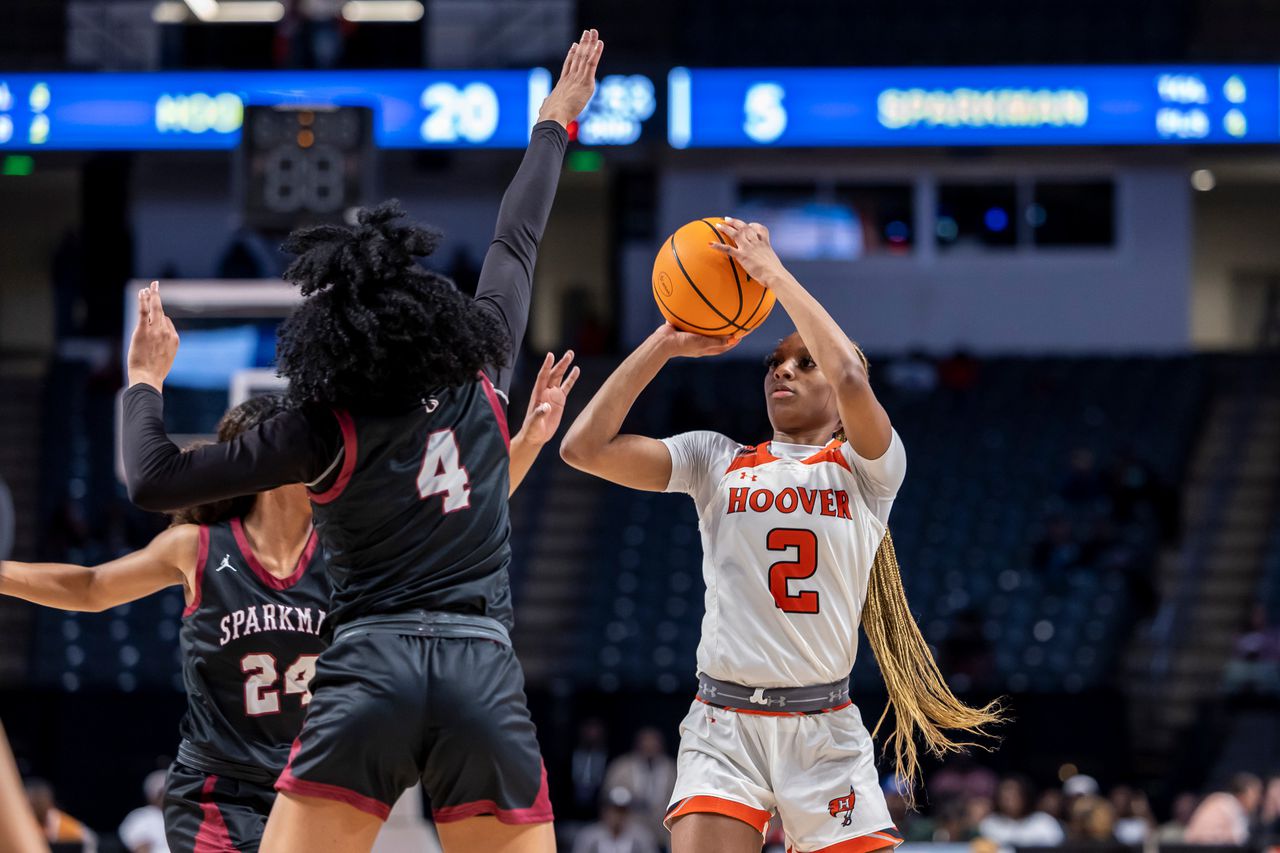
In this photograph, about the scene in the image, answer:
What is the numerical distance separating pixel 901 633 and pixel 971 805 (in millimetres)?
6958

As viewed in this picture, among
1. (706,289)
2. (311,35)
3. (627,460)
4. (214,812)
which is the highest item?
(311,35)

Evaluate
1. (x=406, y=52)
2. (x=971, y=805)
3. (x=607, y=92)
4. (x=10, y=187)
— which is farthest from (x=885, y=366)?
(x=10, y=187)

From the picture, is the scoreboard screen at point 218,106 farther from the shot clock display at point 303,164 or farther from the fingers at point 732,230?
the fingers at point 732,230

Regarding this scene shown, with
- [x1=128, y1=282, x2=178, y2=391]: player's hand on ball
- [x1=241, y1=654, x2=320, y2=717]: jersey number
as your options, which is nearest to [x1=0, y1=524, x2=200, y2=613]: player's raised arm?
[x1=241, y1=654, x2=320, y2=717]: jersey number

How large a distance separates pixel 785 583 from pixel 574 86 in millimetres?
1420

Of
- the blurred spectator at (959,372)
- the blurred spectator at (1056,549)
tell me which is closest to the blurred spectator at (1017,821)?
the blurred spectator at (1056,549)

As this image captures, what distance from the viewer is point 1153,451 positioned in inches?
688

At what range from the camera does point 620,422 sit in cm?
454

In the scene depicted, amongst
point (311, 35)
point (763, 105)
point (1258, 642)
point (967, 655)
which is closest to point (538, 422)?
point (967, 655)

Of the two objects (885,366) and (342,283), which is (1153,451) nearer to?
(885,366)

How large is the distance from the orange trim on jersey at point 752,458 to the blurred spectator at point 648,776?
8.29 meters

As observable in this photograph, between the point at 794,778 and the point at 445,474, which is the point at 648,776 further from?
the point at 445,474

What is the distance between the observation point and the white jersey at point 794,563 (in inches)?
174

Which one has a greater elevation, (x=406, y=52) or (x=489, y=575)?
(x=406, y=52)
